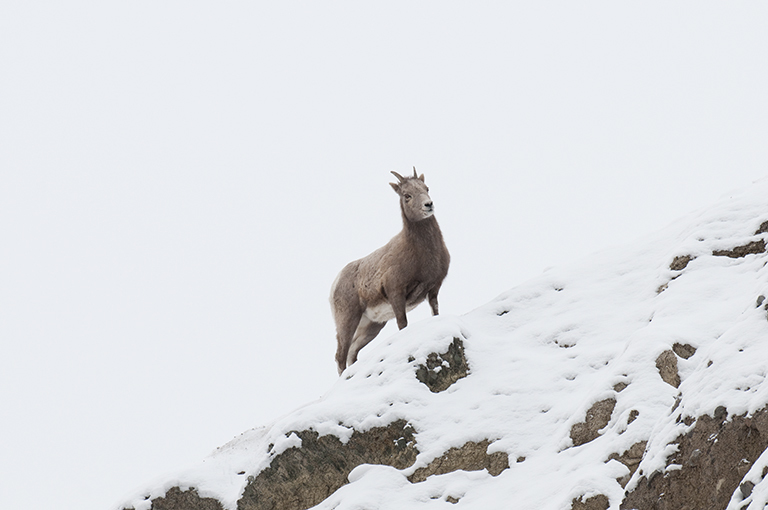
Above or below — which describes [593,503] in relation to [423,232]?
below

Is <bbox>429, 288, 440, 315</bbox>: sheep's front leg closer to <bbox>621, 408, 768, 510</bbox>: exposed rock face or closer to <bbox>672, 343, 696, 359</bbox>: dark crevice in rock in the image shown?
<bbox>672, 343, 696, 359</bbox>: dark crevice in rock

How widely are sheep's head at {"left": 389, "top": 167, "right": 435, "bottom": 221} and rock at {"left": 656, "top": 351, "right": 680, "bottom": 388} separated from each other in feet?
18.0

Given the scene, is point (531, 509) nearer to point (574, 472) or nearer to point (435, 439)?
point (574, 472)

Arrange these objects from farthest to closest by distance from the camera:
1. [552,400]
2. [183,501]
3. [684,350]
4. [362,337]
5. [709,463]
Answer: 1. [362,337]
2. [183,501]
3. [552,400]
4. [684,350]
5. [709,463]

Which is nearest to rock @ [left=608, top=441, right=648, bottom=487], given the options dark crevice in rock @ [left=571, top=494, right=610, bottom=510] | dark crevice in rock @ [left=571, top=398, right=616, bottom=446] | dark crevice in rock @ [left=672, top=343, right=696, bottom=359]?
dark crevice in rock @ [left=571, top=494, right=610, bottom=510]

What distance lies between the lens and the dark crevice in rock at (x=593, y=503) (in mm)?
5828

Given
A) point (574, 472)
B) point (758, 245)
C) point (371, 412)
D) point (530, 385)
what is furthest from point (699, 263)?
point (371, 412)

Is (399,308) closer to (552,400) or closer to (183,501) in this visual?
(552,400)

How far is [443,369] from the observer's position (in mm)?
8852

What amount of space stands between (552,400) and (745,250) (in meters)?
3.00

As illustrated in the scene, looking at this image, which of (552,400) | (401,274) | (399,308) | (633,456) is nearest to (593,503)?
(633,456)

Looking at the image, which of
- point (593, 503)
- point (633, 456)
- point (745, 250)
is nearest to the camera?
point (593, 503)

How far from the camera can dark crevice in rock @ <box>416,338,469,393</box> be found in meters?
8.77

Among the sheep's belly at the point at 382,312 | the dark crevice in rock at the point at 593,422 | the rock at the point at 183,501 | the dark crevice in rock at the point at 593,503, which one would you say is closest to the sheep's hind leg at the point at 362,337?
the sheep's belly at the point at 382,312
